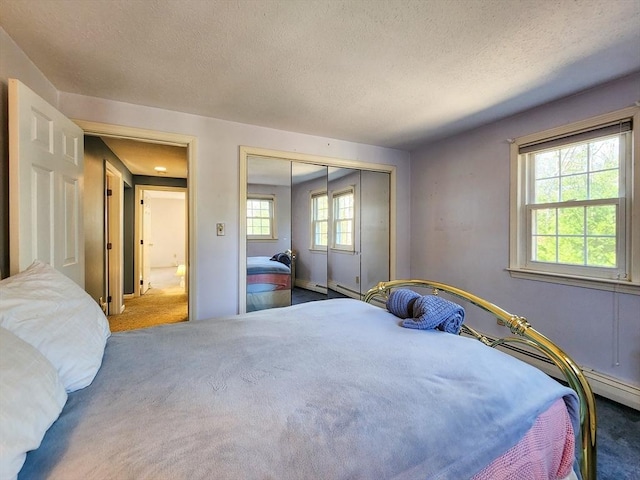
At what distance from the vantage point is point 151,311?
4.18m

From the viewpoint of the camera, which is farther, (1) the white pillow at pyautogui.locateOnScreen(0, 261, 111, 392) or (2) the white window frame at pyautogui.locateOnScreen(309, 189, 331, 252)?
(2) the white window frame at pyautogui.locateOnScreen(309, 189, 331, 252)

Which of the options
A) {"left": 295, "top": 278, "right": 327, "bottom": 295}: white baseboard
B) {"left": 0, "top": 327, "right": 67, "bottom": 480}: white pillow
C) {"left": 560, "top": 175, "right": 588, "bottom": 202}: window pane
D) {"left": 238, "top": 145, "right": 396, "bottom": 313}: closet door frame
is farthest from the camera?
{"left": 295, "top": 278, "right": 327, "bottom": 295}: white baseboard

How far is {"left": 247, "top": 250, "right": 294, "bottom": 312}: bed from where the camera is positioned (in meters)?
3.03

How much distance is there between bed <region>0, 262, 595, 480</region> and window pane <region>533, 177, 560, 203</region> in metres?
1.78

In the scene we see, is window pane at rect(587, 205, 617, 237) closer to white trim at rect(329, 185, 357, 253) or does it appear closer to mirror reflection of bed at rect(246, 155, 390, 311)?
mirror reflection of bed at rect(246, 155, 390, 311)

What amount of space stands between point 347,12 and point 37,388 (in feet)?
6.01

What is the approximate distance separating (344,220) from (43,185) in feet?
9.00

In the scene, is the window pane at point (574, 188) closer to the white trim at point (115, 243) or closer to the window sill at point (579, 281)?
the window sill at point (579, 281)

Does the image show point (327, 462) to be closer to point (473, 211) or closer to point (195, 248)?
point (195, 248)

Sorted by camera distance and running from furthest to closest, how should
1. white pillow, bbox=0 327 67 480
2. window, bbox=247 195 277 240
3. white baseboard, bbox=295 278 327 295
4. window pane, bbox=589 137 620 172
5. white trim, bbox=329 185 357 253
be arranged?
white trim, bbox=329 185 357 253 < white baseboard, bbox=295 278 327 295 < window, bbox=247 195 277 240 < window pane, bbox=589 137 620 172 < white pillow, bbox=0 327 67 480

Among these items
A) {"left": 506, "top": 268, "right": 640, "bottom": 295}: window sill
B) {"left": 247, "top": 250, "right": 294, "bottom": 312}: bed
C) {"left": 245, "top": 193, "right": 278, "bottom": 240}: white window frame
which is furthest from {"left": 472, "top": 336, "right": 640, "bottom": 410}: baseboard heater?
{"left": 245, "top": 193, "right": 278, "bottom": 240}: white window frame

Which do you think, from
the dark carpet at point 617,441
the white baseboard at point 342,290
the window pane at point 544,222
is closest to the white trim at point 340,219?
the white baseboard at point 342,290

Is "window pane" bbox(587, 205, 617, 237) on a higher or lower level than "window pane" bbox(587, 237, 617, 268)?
higher

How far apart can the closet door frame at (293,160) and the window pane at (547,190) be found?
1.53 metres
